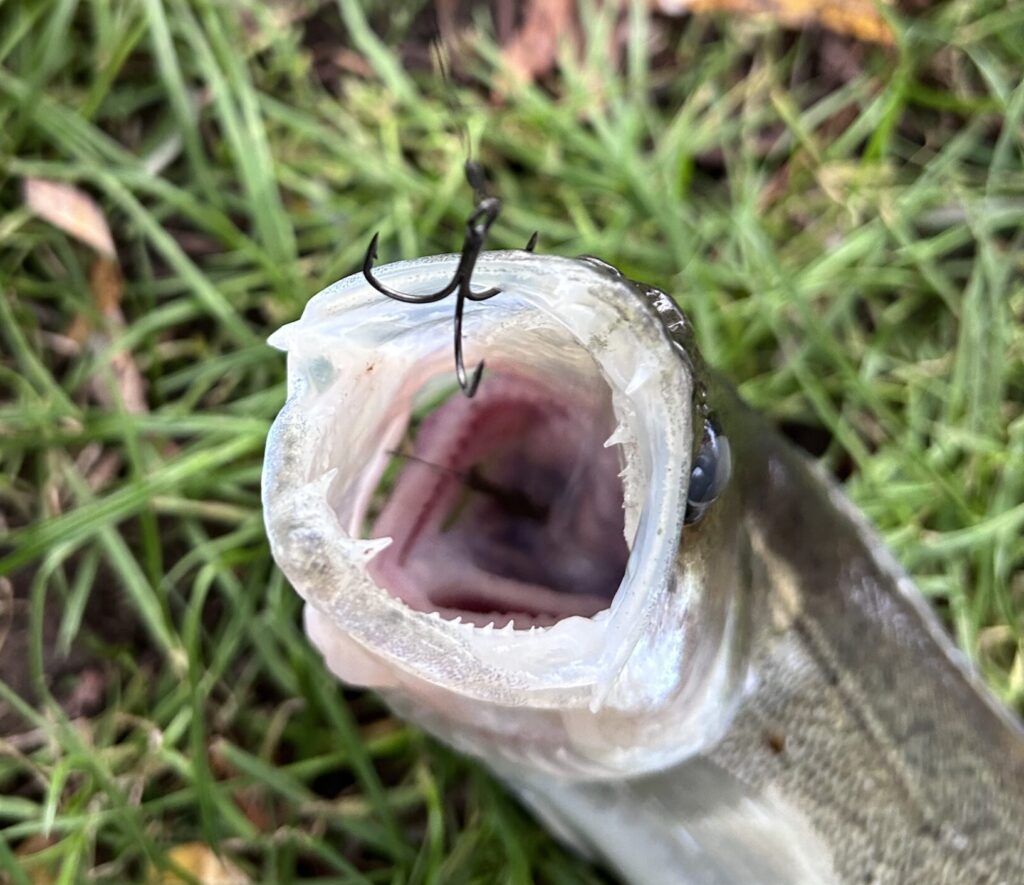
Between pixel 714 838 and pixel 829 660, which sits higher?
pixel 829 660

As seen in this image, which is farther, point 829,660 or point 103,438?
point 103,438

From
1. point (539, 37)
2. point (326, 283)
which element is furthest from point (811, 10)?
point (326, 283)

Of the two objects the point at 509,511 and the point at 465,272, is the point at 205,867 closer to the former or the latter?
the point at 509,511

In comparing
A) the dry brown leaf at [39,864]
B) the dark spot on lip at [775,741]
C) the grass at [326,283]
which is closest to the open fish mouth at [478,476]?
the dark spot on lip at [775,741]

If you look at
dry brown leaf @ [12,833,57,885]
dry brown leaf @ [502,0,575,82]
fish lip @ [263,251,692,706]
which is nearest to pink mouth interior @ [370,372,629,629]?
fish lip @ [263,251,692,706]

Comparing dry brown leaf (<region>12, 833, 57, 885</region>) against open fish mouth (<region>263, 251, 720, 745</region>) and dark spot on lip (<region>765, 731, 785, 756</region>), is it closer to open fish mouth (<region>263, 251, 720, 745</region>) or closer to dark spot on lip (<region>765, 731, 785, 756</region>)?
open fish mouth (<region>263, 251, 720, 745</region>)

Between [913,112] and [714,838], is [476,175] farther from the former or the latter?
[913,112]

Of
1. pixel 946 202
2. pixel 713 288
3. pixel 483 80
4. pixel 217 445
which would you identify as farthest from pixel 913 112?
pixel 217 445

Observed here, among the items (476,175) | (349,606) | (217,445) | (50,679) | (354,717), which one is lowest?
(354,717)
